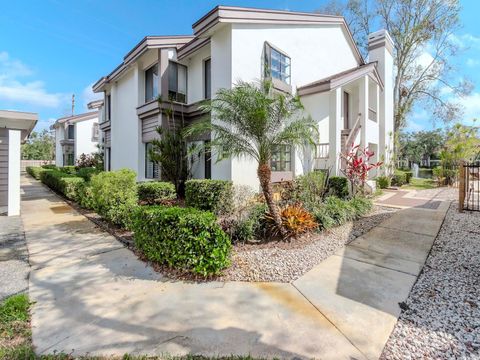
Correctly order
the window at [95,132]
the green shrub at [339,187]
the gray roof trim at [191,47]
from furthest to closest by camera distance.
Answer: the window at [95,132], the green shrub at [339,187], the gray roof trim at [191,47]

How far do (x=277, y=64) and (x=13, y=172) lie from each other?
11.3 meters

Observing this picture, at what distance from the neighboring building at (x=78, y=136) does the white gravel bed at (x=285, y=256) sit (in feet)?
93.2

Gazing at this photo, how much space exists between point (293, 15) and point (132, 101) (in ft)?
30.2

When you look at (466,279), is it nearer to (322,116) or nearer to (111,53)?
(322,116)

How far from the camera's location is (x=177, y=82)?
1235 centimetres

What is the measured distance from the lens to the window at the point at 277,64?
10656 mm

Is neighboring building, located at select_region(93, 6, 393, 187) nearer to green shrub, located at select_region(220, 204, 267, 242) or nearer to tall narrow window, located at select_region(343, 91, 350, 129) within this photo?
tall narrow window, located at select_region(343, 91, 350, 129)

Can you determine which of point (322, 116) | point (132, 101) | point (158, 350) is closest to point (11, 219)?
point (132, 101)

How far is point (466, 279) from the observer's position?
169 inches

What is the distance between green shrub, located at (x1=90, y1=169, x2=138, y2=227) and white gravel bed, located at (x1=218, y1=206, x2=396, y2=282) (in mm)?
3693

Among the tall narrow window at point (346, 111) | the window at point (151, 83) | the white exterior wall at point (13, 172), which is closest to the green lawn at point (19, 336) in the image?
the white exterior wall at point (13, 172)

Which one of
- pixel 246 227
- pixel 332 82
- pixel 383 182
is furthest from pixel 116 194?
pixel 383 182

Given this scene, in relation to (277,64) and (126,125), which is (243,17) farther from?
(126,125)

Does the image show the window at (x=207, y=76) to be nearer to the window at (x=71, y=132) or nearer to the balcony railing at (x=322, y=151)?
the balcony railing at (x=322, y=151)
